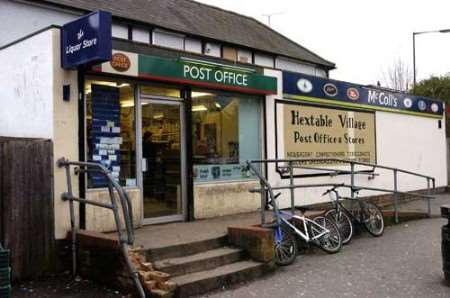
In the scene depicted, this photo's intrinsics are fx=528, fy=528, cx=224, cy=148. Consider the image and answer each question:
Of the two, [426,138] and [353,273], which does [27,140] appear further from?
[426,138]

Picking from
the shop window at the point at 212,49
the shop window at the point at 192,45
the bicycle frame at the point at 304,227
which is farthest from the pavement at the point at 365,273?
the shop window at the point at 212,49

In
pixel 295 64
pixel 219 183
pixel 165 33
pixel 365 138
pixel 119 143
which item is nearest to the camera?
pixel 119 143

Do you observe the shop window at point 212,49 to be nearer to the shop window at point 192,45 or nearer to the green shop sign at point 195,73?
the shop window at point 192,45

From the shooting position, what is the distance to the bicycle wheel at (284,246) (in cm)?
743

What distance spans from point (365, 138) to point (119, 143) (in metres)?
7.20

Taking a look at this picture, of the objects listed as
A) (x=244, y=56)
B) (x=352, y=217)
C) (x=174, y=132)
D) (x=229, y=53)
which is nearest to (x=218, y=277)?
(x=174, y=132)

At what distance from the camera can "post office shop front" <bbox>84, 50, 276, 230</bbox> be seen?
25.7 feet

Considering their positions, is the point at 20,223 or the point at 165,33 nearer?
the point at 20,223

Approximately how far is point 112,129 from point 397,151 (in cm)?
898

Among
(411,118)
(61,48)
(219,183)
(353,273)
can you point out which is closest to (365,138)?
(411,118)

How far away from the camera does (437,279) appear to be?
6.77 m

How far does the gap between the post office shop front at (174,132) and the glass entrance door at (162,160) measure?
2cm

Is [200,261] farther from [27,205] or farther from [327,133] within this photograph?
[327,133]

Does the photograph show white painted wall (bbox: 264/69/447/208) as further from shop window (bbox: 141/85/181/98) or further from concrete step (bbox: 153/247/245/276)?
concrete step (bbox: 153/247/245/276)
